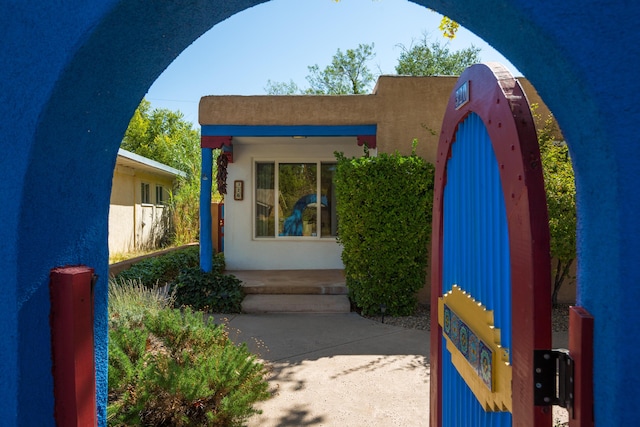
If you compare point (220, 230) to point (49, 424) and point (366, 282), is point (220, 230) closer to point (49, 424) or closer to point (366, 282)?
point (366, 282)

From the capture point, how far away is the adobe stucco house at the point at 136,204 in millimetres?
→ 13023

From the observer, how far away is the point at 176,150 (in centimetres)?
2589

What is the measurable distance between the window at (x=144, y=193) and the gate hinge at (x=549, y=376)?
16.2 m

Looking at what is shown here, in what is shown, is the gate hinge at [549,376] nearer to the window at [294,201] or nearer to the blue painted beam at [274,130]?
the blue painted beam at [274,130]

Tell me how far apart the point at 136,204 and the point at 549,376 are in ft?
50.9

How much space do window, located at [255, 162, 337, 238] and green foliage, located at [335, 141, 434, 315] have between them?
303cm

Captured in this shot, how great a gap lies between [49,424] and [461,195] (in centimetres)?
186

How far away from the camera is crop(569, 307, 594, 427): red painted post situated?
1.05 metres

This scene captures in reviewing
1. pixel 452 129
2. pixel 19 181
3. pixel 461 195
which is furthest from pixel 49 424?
pixel 452 129

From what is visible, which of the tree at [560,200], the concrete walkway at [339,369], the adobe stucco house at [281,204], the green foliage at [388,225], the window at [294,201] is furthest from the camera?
the window at [294,201]

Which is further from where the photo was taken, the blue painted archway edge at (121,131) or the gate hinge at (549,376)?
the gate hinge at (549,376)

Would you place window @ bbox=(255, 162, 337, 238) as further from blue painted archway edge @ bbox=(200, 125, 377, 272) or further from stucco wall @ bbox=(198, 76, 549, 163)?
stucco wall @ bbox=(198, 76, 549, 163)

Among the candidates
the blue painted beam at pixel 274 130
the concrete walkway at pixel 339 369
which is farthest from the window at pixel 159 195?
the concrete walkway at pixel 339 369

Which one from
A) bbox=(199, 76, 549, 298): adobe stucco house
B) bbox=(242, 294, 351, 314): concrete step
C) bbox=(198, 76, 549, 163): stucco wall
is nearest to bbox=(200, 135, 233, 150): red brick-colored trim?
bbox=(198, 76, 549, 163): stucco wall
